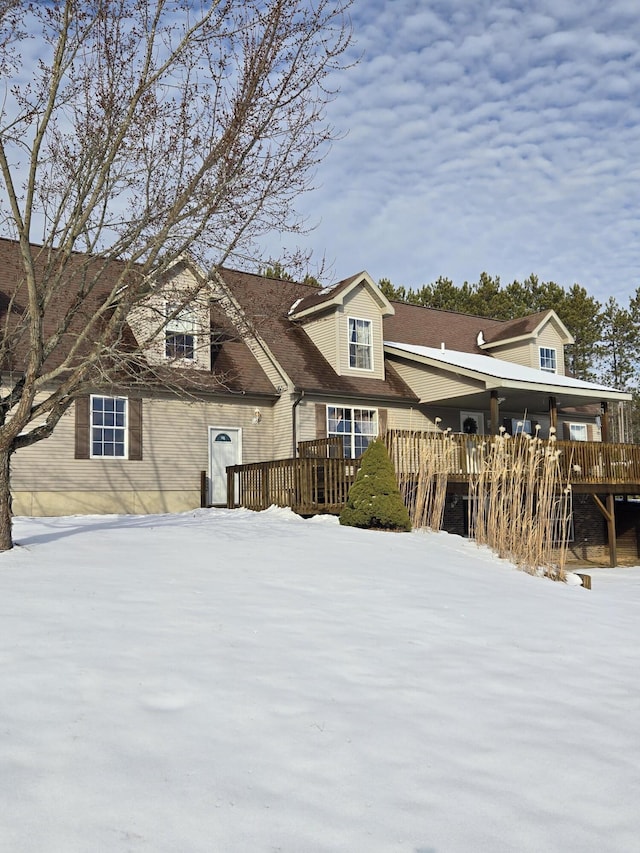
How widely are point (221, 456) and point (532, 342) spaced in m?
11.6

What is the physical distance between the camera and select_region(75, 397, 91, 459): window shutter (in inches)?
626

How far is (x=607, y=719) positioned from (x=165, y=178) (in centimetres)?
633

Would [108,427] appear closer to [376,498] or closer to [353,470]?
[353,470]

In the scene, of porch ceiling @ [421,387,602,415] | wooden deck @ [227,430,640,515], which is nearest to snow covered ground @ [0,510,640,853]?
wooden deck @ [227,430,640,515]

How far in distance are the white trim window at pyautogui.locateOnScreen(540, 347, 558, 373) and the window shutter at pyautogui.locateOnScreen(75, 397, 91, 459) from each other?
14921 millimetres

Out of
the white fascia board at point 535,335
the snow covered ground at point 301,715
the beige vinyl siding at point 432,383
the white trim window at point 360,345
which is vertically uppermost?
the white fascia board at point 535,335

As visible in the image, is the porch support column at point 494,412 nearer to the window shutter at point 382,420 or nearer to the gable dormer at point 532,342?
the window shutter at point 382,420

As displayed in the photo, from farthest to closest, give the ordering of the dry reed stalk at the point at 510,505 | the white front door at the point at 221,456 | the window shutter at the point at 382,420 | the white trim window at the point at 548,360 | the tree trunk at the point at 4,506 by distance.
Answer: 1. the white trim window at the point at 548,360
2. the window shutter at the point at 382,420
3. the white front door at the point at 221,456
4. the dry reed stalk at the point at 510,505
5. the tree trunk at the point at 4,506

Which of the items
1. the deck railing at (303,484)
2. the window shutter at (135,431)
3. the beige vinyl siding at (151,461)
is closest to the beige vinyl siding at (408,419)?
the beige vinyl siding at (151,461)

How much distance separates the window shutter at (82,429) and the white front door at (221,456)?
297cm

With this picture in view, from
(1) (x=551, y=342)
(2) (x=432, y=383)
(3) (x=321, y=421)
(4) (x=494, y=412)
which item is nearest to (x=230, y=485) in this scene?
(3) (x=321, y=421)

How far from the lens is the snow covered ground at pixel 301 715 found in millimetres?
2807

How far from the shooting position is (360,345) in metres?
20.3

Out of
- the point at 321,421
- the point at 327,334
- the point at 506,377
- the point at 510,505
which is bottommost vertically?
the point at 510,505
